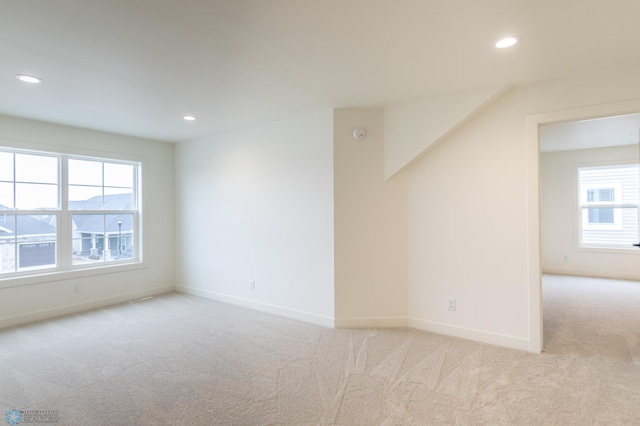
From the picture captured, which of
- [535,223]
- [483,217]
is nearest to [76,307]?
[483,217]

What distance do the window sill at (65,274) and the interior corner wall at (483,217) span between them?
4005 millimetres

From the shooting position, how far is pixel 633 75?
8.62ft

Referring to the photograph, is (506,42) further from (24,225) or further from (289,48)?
(24,225)

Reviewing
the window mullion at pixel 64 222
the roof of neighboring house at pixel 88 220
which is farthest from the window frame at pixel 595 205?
the window mullion at pixel 64 222

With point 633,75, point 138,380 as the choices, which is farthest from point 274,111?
point 633,75

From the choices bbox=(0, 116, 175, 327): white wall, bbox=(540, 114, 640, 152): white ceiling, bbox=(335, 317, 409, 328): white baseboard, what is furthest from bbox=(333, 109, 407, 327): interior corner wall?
bbox=(0, 116, 175, 327): white wall

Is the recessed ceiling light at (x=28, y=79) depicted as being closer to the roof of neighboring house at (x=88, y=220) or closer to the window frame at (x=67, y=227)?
the window frame at (x=67, y=227)

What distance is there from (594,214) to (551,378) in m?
5.33

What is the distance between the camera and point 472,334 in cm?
329

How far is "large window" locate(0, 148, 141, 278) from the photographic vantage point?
13.1ft

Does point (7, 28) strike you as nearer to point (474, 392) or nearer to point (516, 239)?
point (474, 392)

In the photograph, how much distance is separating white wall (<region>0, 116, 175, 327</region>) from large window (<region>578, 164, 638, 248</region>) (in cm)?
753

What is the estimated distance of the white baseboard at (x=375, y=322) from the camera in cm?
367

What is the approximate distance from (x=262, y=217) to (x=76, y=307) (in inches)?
107
